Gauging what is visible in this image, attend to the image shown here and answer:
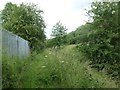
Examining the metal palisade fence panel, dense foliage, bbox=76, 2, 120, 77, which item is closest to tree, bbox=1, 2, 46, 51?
the metal palisade fence panel

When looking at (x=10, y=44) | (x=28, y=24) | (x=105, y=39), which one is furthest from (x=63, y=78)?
(x=28, y=24)

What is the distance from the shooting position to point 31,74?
31.0 feet

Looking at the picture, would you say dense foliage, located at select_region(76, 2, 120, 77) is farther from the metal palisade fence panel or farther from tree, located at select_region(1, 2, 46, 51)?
tree, located at select_region(1, 2, 46, 51)

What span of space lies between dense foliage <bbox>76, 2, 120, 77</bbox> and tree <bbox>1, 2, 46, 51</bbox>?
11799mm

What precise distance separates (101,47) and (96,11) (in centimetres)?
164

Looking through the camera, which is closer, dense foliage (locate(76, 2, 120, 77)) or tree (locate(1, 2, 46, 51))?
dense foliage (locate(76, 2, 120, 77))

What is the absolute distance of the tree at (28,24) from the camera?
23.5m

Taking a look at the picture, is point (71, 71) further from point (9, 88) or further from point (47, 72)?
point (9, 88)

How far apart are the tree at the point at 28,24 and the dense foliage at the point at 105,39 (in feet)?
38.7

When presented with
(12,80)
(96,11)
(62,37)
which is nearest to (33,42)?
(62,37)

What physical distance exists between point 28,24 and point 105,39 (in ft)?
42.5

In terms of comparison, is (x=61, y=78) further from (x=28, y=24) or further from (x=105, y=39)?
(x=28, y=24)

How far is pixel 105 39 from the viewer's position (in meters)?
11.6

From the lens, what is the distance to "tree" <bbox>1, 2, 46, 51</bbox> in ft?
77.1
